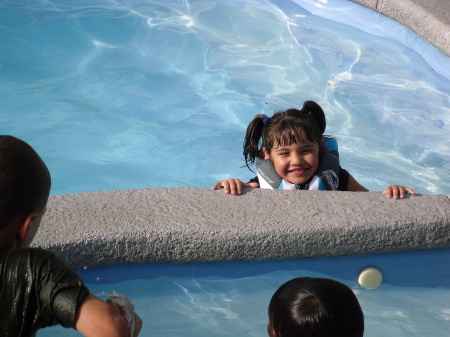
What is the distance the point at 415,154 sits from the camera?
5273mm

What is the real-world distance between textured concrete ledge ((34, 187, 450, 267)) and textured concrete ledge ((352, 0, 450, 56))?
11.2ft

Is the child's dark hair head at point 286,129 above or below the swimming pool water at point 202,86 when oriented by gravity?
above

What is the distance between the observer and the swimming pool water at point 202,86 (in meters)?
5.21

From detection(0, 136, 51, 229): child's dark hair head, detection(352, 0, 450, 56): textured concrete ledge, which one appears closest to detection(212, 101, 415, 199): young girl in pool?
detection(0, 136, 51, 229): child's dark hair head

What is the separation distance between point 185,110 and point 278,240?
2.98 meters

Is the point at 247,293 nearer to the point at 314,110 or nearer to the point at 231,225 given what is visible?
the point at 231,225

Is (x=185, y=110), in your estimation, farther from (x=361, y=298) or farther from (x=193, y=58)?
(x=361, y=298)

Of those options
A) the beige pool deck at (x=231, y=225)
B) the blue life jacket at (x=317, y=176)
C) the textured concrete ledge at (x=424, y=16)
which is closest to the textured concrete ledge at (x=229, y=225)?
the beige pool deck at (x=231, y=225)

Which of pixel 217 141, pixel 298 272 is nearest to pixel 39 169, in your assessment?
pixel 298 272

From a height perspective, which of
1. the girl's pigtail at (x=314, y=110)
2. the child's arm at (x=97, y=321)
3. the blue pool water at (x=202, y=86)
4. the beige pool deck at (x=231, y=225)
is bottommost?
the blue pool water at (x=202, y=86)

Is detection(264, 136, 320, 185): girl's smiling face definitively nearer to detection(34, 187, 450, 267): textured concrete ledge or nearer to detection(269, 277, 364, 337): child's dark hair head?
detection(34, 187, 450, 267): textured concrete ledge

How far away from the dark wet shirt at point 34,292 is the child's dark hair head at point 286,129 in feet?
6.74

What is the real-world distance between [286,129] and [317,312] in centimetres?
195

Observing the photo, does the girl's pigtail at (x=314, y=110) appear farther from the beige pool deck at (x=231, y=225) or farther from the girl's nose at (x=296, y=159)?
the beige pool deck at (x=231, y=225)
